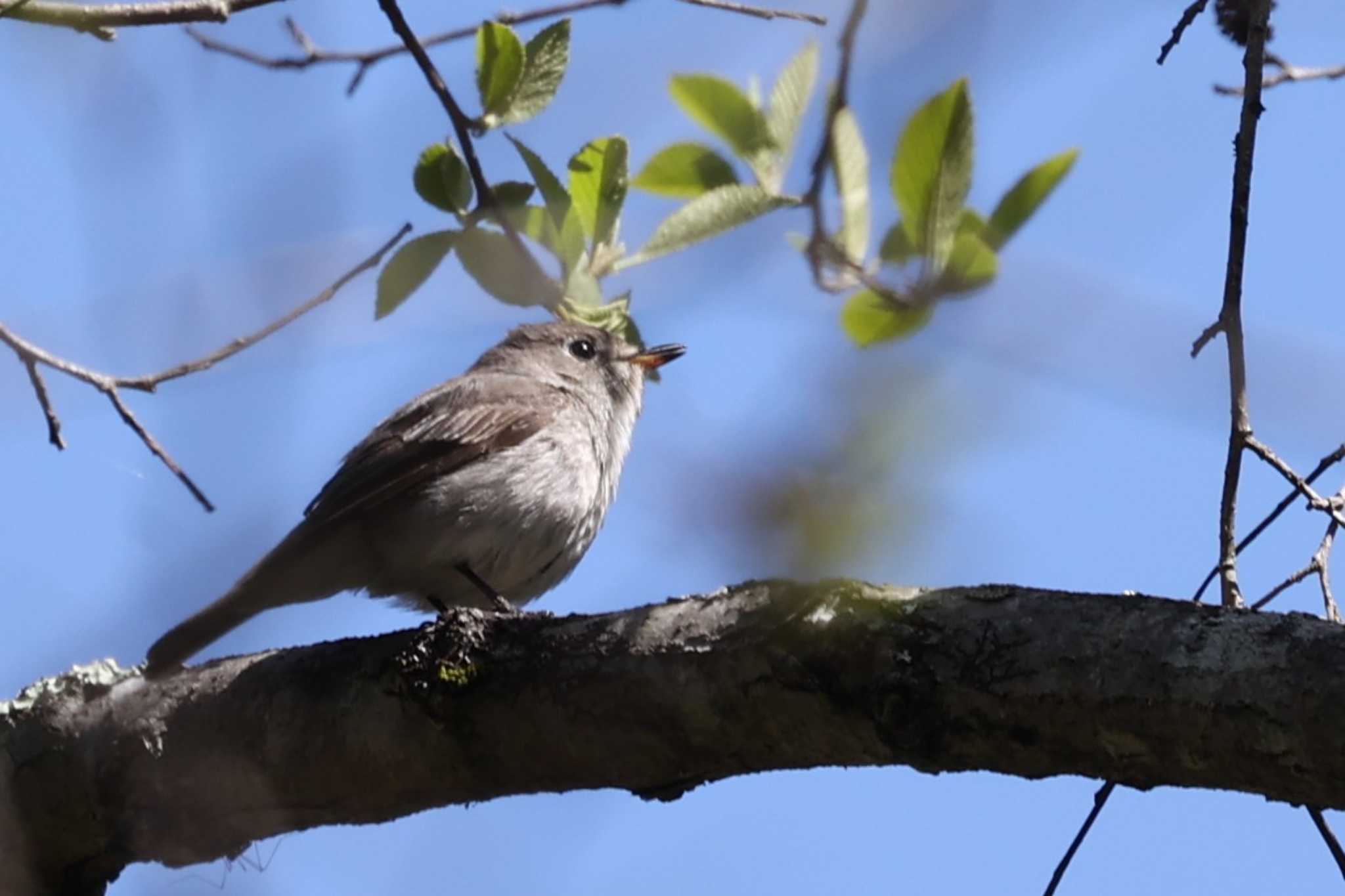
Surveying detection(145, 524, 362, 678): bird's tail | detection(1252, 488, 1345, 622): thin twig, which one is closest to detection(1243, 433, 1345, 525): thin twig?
detection(1252, 488, 1345, 622): thin twig

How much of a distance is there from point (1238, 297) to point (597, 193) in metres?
1.54

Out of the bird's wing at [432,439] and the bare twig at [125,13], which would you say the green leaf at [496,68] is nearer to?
the bare twig at [125,13]

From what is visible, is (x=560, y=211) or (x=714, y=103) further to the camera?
(x=560, y=211)

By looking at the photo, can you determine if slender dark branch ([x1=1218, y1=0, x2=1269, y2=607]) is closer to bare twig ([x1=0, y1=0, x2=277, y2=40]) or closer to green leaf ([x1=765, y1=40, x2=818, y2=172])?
green leaf ([x1=765, y1=40, x2=818, y2=172])

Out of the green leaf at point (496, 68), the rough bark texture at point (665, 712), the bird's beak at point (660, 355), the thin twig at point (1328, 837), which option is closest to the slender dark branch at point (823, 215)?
the rough bark texture at point (665, 712)

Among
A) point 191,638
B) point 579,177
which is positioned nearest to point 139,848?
point 191,638

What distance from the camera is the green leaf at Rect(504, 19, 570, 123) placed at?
382cm

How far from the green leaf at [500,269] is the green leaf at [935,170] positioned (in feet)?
3.99

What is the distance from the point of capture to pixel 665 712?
3.17m

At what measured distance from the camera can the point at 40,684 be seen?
12.7 feet

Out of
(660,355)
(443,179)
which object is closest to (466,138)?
(443,179)

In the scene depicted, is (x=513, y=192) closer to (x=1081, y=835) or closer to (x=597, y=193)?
(x=597, y=193)

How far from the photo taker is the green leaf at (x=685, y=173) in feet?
9.92

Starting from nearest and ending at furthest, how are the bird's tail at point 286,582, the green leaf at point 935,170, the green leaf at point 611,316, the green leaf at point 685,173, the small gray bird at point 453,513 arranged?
the green leaf at point 935,170 → the green leaf at point 685,173 → the green leaf at point 611,316 → the bird's tail at point 286,582 → the small gray bird at point 453,513
